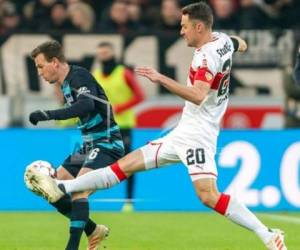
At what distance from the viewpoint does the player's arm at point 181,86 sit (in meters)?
9.19

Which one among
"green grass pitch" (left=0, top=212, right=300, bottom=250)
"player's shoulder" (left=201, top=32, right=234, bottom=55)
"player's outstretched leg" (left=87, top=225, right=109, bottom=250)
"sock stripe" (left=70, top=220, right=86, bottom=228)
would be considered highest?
"player's shoulder" (left=201, top=32, right=234, bottom=55)

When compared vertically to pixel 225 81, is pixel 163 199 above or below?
below

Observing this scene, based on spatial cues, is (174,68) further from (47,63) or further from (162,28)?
(47,63)

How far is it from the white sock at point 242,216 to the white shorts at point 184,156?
0.24 m

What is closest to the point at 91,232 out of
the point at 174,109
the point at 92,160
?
the point at 92,160

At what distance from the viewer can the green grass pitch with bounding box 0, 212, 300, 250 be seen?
1111 cm

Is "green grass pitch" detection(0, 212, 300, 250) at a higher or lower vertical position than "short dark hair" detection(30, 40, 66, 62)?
lower

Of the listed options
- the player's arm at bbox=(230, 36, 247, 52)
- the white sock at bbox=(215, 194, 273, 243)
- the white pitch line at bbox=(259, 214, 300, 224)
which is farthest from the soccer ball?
the white pitch line at bbox=(259, 214, 300, 224)

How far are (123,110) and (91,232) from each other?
491 cm

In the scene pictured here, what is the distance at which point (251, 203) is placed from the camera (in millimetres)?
15008

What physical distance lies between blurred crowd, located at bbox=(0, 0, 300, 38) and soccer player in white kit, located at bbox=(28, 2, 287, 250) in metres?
7.76

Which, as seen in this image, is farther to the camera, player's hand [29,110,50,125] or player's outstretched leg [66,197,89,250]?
player's outstretched leg [66,197,89,250]

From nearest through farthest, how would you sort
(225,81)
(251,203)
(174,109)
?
(225,81)
(251,203)
(174,109)

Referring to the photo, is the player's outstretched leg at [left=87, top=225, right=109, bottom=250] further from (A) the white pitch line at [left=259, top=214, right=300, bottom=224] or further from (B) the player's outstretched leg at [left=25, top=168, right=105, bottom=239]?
(A) the white pitch line at [left=259, top=214, right=300, bottom=224]
